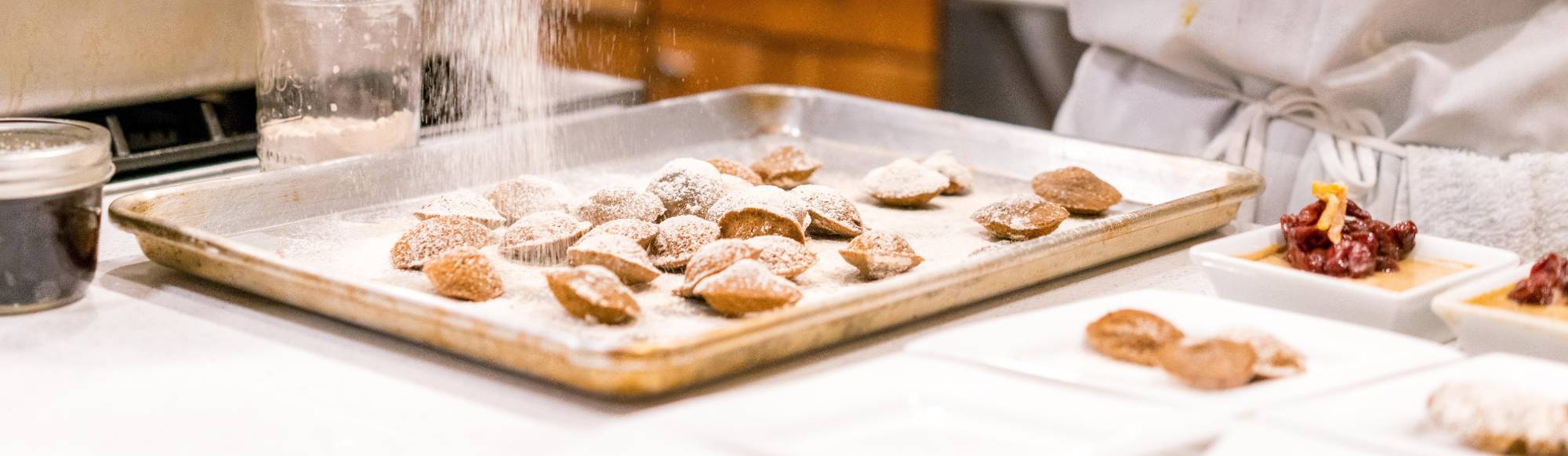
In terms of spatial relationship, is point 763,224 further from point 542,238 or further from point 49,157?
point 49,157

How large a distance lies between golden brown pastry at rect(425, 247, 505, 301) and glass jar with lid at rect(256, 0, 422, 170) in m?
0.49

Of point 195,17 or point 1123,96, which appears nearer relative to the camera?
point 195,17

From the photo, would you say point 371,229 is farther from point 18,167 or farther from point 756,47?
point 756,47

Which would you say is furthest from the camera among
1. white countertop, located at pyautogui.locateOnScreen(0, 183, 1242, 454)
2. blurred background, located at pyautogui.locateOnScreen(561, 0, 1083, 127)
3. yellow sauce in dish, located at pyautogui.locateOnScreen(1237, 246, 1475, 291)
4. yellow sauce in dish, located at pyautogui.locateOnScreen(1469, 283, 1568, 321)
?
blurred background, located at pyautogui.locateOnScreen(561, 0, 1083, 127)

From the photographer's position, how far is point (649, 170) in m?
1.70

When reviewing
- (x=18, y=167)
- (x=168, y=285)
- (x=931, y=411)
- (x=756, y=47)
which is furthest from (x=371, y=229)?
(x=756, y=47)

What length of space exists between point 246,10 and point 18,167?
759mm

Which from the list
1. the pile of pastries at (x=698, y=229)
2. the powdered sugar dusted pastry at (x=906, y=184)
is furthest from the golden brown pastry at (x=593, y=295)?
the powdered sugar dusted pastry at (x=906, y=184)

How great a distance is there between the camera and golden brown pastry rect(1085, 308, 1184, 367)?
0.95 meters

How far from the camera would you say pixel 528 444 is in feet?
2.88

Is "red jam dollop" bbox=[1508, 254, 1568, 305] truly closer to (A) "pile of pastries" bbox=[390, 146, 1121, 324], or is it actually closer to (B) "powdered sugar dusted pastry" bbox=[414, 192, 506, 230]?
(A) "pile of pastries" bbox=[390, 146, 1121, 324]

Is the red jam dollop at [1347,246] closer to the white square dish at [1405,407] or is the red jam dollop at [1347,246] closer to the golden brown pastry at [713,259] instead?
the white square dish at [1405,407]

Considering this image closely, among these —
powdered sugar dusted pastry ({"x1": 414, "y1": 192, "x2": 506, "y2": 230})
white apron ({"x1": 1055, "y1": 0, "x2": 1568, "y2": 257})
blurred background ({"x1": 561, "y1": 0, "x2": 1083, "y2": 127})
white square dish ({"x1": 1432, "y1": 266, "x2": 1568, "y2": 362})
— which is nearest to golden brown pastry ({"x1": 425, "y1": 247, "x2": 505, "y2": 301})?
powdered sugar dusted pastry ({"x1": 414, "y1": 192, "x2": 506, "y2": 230})

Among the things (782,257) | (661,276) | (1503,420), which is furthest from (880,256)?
(1503,420)
